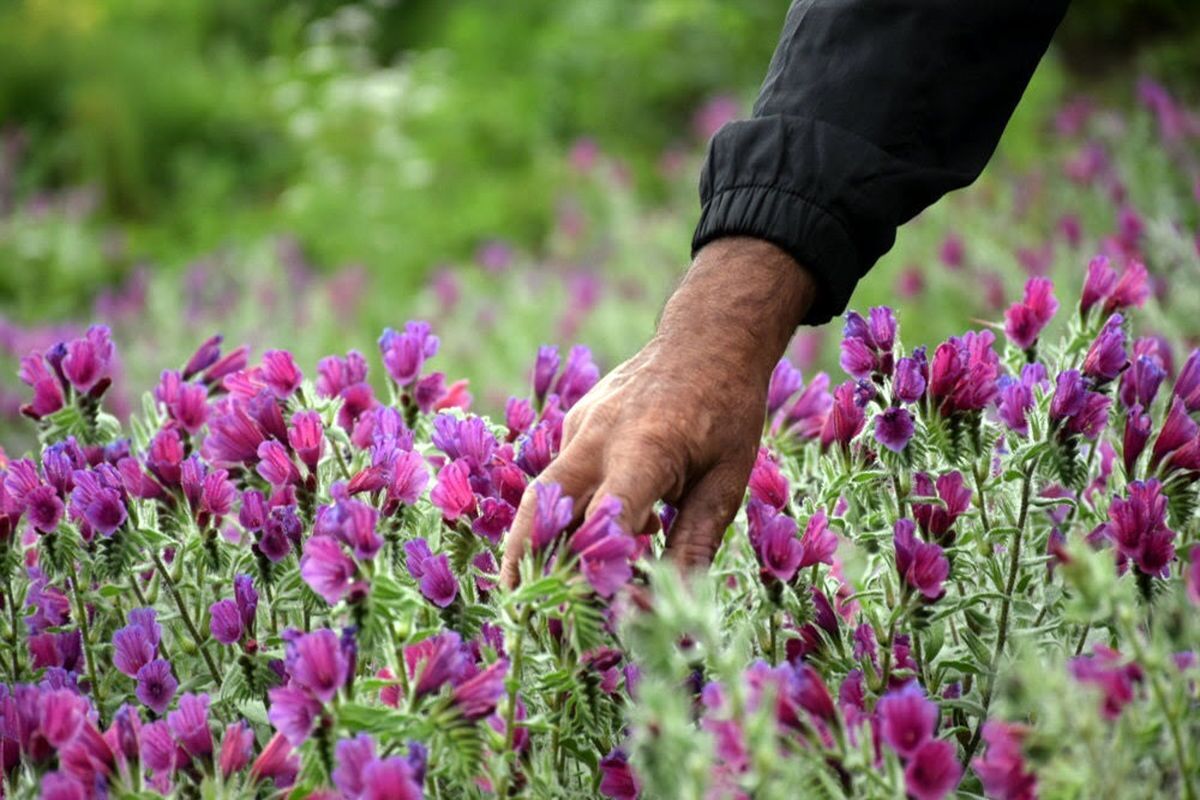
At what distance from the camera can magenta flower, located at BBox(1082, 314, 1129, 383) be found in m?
1.59

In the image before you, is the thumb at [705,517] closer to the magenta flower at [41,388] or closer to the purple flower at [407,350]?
the purple flower at [407,350]

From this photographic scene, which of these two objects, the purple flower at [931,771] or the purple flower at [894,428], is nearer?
the purple flower at [931,771]

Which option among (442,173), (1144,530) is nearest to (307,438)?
(1144,530)

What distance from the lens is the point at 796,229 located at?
1582 mm

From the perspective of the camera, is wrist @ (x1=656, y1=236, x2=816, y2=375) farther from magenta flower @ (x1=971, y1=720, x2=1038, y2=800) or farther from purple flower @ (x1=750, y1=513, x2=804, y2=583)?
magenta flower @ (x1=971, y1=720, x2=1038, y2=800)

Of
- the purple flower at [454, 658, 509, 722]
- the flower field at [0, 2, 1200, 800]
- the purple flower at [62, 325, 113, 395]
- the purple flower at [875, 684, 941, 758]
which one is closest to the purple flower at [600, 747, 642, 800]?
the flower field at [0, 2, 1200, 800]

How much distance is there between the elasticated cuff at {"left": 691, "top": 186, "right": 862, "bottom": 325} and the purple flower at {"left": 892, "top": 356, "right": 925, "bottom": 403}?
0.50 ft

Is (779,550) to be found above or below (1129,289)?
below

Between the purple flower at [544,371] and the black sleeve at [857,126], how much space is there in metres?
0.40

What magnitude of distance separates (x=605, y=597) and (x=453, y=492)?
28 centimetres

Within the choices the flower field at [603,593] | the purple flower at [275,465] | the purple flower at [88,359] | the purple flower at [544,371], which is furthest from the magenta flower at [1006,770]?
the purple flower at [88,359]

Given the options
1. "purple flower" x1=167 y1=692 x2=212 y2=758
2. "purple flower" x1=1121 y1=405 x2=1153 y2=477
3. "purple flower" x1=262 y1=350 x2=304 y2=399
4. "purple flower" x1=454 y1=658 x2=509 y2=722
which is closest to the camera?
"purple flower" x1=454 y1=658 x2=509 y2=722

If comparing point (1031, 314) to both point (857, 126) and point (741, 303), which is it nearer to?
point (857, 126)

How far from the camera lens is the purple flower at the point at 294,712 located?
123 cm
